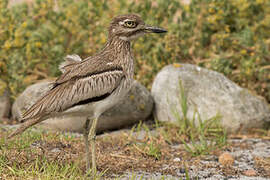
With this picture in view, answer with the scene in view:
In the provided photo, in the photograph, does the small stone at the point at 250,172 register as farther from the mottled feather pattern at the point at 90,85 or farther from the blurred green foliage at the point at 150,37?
the blurred green foliage at the point at 150,37

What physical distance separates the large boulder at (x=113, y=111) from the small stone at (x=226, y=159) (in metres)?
1.69

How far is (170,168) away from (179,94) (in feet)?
5.68

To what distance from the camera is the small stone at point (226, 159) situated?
15.5ft

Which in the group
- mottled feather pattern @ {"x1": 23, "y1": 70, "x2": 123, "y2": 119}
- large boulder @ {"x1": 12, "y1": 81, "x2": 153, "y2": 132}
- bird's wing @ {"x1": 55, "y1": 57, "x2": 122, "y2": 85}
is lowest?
large boulder @ {"x1": 12, "y1": 81, "x2": 153, "y2": 132}

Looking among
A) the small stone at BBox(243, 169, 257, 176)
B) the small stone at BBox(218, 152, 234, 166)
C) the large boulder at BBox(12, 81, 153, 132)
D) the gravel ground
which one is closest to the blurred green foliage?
the large boulder at BBox(12, 81, 153, 132)

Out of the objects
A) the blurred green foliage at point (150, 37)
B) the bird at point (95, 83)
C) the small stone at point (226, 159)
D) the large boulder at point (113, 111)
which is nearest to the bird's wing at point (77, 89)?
the bird at point (95, 83)

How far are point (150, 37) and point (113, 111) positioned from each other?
1554 millimetres

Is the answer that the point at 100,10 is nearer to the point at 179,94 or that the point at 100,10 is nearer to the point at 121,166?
the point at 179,94

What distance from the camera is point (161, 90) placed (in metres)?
6.21

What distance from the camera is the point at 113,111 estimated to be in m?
6.05

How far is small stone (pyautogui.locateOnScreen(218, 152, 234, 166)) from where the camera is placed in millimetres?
4719

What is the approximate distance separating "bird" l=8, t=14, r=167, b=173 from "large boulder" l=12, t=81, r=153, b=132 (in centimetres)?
167

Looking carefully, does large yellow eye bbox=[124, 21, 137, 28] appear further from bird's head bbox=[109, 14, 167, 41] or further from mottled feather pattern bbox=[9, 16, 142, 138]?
mottled feather pattern bbox=[9, 16, 142, 138]

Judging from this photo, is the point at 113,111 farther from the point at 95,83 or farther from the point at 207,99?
the point at 95,83
